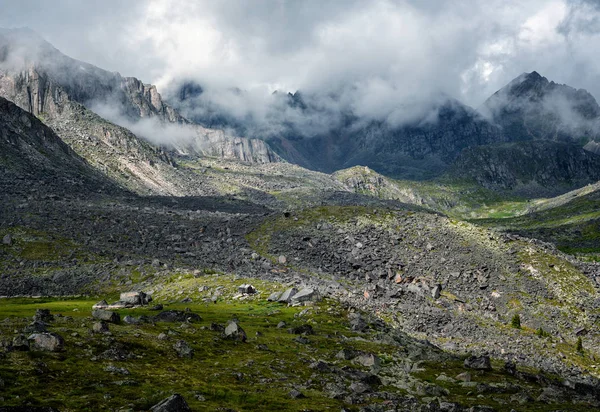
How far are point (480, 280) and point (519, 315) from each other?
928 cm

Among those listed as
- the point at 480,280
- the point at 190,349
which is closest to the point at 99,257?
the point at 190,349

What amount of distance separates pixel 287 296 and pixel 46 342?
35570mm

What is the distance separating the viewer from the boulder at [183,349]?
97.5 ft

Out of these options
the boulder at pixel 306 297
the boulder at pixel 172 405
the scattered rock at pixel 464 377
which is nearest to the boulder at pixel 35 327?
the boulder at pixel 172 405

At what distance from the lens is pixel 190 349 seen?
30.4 metres

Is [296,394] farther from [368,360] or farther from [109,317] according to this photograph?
[109,317]

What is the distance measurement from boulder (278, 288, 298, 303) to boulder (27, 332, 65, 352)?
34.6 m

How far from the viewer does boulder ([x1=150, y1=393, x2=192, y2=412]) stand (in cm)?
1870

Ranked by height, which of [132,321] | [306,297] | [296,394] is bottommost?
[296,394]

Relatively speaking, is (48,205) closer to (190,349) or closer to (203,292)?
(203,292)

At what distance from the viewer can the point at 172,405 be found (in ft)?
62.1

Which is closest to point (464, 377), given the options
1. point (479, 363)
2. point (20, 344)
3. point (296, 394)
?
point (479, 363)

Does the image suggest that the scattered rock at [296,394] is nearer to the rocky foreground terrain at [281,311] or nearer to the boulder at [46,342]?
the rocky foreground terrain at [281,311]

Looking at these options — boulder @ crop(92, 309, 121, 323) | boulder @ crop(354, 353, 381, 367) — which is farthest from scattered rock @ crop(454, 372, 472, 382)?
boulder @ crop(92, 309, 121, 323)
